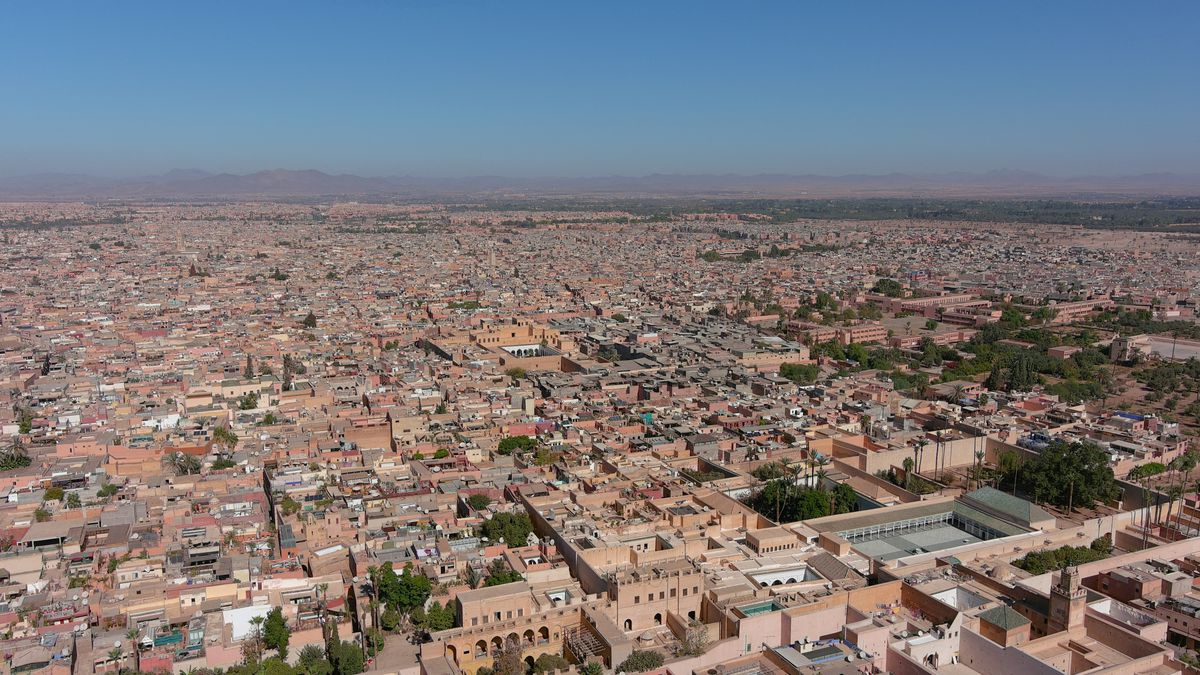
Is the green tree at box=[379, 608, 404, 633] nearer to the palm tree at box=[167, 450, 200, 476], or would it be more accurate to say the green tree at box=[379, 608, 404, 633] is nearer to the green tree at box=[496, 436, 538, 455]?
the green tree at box=[496, 436, 538, 455]

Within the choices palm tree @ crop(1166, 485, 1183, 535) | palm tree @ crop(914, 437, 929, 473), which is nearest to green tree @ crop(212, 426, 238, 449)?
palm tree @ crop(914, 437, 929, 473)

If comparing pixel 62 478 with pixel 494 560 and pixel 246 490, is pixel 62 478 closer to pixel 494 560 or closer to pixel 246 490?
pixel 246 490

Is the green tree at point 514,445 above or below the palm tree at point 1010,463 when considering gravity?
above

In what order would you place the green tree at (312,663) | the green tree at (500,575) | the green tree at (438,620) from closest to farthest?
the green tree at (312,663), the green tree at (438,620), the green tree at (500,575)

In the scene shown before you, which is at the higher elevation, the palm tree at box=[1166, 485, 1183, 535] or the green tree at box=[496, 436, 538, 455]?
the green tree at box=[496, 436, 538, 455]

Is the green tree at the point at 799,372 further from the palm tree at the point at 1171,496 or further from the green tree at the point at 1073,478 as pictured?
the palm tree at the point at 1171,496

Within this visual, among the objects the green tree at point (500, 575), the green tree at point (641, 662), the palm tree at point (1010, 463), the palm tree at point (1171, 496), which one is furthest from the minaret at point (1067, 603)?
the green tree at point (500, 575)

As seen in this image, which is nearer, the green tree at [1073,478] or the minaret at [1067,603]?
the minaret at [1067,603]
